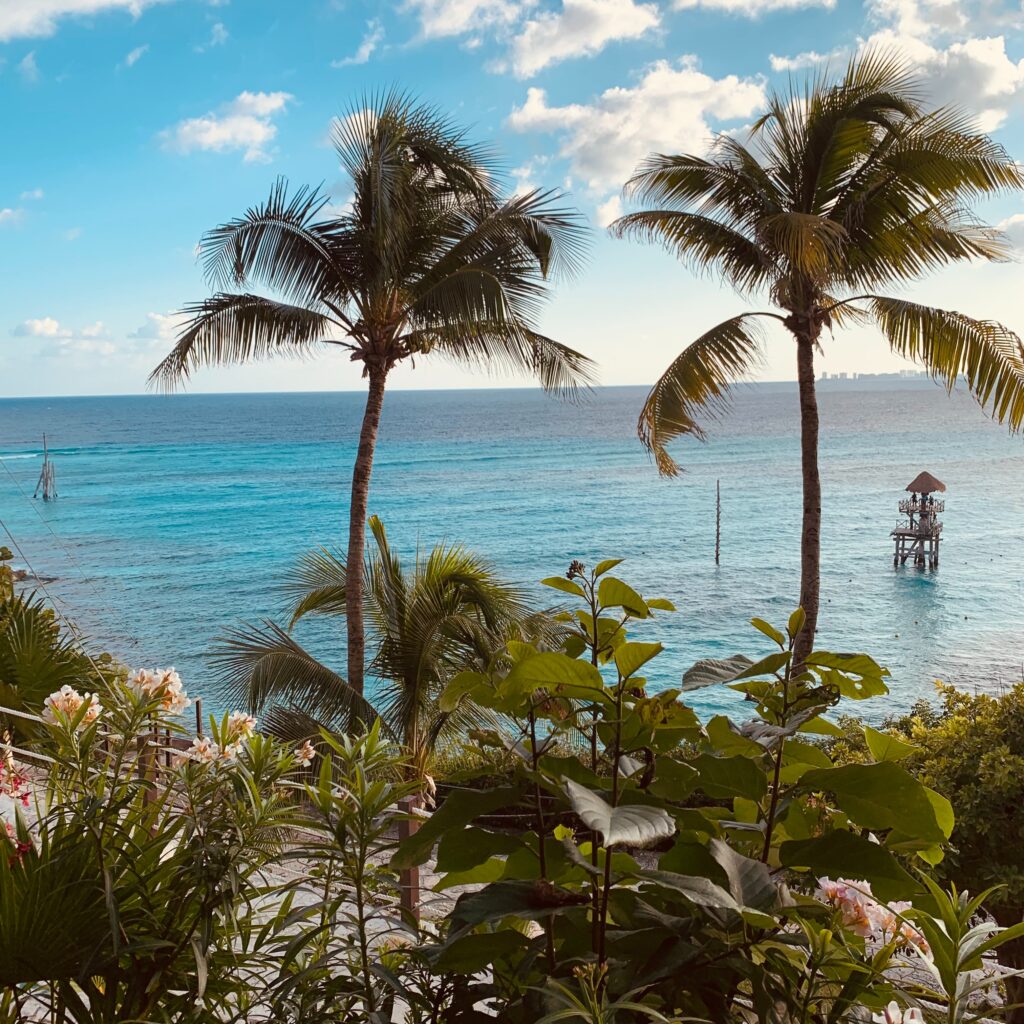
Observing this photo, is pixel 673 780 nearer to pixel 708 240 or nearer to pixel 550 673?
pixel 550 673

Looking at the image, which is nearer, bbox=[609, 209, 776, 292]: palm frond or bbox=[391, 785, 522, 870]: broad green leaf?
bbox=[391, 785, 522, 870]: broad green leaf

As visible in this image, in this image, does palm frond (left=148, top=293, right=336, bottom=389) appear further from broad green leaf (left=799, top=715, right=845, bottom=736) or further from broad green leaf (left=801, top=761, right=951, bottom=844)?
broad green leaf (left=801, top=761, right=951, bottom=844)

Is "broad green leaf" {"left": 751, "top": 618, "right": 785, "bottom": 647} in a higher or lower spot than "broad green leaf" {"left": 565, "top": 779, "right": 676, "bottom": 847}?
higher

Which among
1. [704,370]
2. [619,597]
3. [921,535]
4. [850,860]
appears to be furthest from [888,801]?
[921,535]

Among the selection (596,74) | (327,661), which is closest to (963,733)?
(327,661)

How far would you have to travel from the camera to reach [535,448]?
87.0 meters

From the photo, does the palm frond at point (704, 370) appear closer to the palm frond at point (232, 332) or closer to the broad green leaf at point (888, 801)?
the palm frond at point (232, 332)

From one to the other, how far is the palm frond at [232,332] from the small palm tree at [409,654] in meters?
2.89

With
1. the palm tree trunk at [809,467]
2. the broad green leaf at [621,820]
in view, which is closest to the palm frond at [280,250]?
the palm tree trunk at [809,467]

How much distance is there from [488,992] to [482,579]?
860 centimetres

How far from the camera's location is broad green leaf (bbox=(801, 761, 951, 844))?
864mm

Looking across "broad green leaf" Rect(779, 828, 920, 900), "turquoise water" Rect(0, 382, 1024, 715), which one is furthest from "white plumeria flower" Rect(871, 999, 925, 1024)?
"turquoise water" Rect(0, 382, 1024, 715)

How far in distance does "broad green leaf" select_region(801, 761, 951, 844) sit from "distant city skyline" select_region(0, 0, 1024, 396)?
811 centimetres

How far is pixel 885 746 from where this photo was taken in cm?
99
